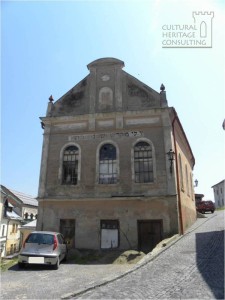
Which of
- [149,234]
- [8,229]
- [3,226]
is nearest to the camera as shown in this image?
[149,234]

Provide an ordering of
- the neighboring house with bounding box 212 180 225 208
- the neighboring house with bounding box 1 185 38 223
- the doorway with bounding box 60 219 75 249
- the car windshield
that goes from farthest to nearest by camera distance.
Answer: the neighboring house with bounding box 212 180 225 208
the neighboring house with bounding box 1 185 38 223
the doorway with bounding box 60 219 75 249
the car windshield

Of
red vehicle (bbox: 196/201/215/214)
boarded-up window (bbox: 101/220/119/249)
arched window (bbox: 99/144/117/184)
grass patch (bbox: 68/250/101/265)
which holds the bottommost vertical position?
grass patch (bbox: 68/250/101/265)

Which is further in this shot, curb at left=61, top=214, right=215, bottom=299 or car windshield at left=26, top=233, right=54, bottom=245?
car windshield at left=26, top=233, right=54, bottom=245

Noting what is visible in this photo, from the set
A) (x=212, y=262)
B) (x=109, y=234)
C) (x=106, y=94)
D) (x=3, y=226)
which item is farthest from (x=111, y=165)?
(x=3, y=226)

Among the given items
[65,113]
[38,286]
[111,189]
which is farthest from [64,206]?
[38,286]

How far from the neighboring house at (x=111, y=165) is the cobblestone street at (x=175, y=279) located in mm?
4215

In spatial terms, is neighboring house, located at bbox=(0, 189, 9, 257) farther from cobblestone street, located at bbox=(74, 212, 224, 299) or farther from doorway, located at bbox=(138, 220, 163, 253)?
cobblestone street, located at bbox=(74, 212, 224, 299)

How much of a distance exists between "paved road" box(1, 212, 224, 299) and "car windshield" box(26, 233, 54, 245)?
101 centimetres

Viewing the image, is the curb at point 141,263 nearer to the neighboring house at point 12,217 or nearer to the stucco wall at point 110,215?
the stucco wall at point 110,215

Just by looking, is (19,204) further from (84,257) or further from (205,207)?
(84,257)

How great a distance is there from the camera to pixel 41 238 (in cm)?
1043

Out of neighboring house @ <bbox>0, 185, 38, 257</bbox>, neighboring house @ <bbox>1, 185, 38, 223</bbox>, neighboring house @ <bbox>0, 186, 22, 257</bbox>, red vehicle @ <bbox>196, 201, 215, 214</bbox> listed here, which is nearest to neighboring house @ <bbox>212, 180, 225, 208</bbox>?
red vehicle @ <bbox>196, 201, 215, 214</bbox>

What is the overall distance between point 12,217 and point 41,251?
3026 cm

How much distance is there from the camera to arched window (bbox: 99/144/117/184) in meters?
15.3
